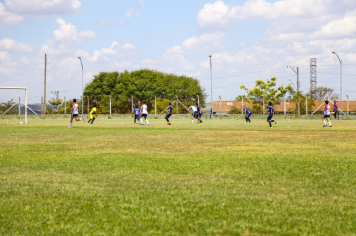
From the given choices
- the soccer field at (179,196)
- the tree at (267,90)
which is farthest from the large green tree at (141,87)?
the soccer field at (179,196)

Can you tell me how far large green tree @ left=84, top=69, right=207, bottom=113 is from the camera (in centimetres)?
8469

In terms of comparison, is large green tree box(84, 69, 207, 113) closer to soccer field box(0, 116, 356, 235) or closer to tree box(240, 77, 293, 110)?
tree box(240, 77, 293, 110)

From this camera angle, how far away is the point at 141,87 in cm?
8519

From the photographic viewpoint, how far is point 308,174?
6.91 m

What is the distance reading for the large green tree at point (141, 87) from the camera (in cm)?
8469

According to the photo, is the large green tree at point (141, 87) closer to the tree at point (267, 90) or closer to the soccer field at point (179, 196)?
the tree at point (267, 90)

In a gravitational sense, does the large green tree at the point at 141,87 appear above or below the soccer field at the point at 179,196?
above

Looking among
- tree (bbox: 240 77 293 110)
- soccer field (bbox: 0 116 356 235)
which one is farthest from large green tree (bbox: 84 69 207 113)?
soccer field (bbox: 0 116 356 235)

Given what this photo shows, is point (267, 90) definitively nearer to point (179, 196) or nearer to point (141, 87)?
point (141, 87)

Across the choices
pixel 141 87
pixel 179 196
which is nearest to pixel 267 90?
pixel 141 87

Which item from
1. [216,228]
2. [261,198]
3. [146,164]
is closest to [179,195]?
[261,198]

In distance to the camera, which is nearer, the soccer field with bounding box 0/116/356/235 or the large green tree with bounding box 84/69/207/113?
the soccer field with bounding box 0/116/356/235

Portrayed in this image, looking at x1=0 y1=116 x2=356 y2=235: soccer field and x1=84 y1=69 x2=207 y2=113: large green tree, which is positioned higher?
x1=84 y1=69 x2=207 y2=113: large green tree

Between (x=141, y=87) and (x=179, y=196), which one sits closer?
(x=179, y=196)
